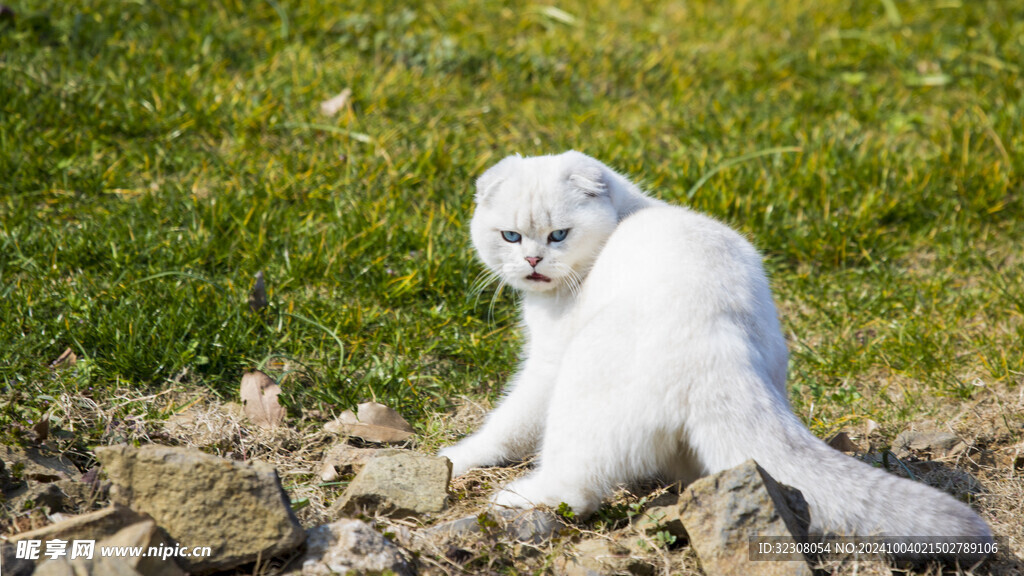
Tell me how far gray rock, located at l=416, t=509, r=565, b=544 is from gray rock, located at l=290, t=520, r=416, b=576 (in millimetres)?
177

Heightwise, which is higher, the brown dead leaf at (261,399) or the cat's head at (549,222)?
the cat's head at (549,222)

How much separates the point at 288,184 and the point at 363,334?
126cm

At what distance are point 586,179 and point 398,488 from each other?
54.7 inches

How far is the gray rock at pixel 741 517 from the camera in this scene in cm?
234

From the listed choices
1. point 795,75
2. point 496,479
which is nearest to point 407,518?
point 496,479

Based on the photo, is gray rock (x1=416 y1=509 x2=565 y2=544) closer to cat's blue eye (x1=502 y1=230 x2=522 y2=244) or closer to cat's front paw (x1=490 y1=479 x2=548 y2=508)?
cat's front paw (x1=490 y1=479 x2=548 y2=508)

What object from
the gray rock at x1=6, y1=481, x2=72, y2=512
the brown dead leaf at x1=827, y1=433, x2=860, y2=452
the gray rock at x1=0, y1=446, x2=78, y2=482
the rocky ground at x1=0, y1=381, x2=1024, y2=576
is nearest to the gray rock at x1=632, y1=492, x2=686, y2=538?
the rocky ground at x1=0, y1=381, x2=1024, y2=576

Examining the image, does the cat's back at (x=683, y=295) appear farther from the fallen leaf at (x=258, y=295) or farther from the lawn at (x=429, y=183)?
the fallen leaf at (x=258, y=295)

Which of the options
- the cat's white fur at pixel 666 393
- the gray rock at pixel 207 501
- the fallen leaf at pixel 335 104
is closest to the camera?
the gray rock at pixel 207 501

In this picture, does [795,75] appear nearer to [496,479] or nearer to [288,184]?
[288,184]

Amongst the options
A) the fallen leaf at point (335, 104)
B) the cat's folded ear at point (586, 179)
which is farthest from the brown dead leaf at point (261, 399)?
the fallen leaf at point (335, 104)

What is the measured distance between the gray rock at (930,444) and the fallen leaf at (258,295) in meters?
2.86

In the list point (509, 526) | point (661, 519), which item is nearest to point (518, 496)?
point (509, 526)

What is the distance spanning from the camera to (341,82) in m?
5.62
